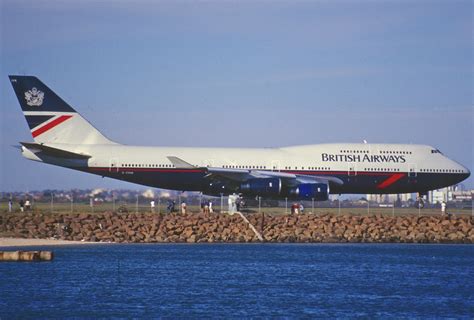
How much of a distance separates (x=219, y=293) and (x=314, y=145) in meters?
32.7

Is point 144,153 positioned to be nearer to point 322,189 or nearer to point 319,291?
point 322,189

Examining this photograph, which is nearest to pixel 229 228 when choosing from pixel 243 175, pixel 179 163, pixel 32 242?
pixel 243 175

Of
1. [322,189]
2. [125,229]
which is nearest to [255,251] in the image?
[125,229]

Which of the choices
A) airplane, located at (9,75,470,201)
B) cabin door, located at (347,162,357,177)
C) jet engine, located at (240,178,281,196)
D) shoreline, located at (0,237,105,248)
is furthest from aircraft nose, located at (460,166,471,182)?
shoreline, located at (0,237,105,248)

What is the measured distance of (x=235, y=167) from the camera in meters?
64.9

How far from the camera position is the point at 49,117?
6712cm

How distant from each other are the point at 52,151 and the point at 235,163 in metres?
11.0

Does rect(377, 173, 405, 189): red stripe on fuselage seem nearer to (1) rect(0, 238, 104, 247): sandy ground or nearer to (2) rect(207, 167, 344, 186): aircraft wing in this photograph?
(2) rect(207, 167, 344, 186): aircraft wing

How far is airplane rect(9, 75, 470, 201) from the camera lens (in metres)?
64.1

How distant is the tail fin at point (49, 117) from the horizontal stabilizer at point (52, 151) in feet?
9.22

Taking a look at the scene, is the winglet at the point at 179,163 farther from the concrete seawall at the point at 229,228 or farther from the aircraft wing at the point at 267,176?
the concrete seawall at the point at 229,228

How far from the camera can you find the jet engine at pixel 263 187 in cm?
6269

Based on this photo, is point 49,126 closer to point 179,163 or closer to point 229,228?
point 179,163

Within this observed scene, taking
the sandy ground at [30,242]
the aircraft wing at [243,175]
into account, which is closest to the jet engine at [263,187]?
the aircraft wing at [243,175]
